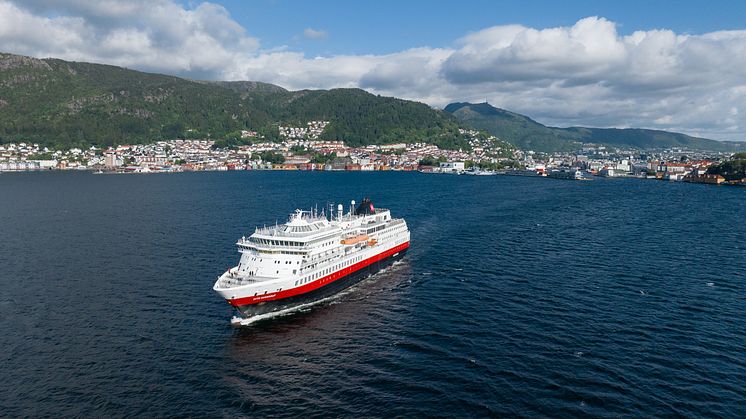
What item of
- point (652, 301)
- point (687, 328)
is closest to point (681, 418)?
point (687, 328)

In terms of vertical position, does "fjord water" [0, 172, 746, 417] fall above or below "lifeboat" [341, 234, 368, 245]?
below

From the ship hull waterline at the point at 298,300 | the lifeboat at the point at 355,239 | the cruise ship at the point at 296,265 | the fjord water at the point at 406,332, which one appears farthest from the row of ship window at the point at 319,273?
the fjord water at the point at 406,332

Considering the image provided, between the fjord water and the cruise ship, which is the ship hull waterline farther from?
the fjord water

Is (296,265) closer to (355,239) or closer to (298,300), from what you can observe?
(298,300)

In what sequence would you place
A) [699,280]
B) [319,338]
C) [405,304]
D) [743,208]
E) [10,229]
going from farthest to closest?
[743,208] < [10,229] < [699,280] < [405,304] < [319,338]

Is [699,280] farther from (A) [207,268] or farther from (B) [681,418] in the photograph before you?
(A) [207,268]

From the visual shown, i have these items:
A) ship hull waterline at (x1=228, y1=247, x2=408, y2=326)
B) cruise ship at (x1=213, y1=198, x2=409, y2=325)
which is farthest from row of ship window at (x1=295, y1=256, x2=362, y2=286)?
ship hull waterline at (x1=228, y1=247, x2=408, y2=326)

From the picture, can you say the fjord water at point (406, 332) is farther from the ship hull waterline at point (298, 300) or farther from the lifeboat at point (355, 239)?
the lifeboat at point (355, 239)
